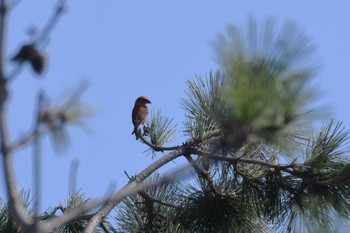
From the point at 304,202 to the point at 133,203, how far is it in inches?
29.6

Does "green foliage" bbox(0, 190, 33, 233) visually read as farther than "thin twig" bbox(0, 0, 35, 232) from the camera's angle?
Yes

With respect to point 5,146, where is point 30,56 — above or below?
above

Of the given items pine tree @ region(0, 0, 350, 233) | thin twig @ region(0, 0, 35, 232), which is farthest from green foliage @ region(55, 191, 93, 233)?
thin twig @ region(0, 0, 35, 232)

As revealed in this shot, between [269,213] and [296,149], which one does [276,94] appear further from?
[269,213]

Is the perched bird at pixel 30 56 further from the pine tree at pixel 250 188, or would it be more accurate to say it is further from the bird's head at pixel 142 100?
the bird's head at pixel 142 100

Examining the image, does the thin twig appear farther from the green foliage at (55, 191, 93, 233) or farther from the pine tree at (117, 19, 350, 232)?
the green foliage at (55, 191, 93, 233)

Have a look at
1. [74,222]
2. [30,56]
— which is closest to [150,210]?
[74,222]

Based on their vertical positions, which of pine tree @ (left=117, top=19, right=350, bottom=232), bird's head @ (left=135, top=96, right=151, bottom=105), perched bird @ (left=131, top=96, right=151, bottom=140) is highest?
bird's head @ (left=135, top=96, right=151, bottom=105)

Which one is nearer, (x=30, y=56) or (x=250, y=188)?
(x=30, y=56)

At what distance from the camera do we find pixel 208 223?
3484mm

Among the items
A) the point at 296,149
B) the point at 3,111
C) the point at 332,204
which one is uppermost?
the point at 3,111

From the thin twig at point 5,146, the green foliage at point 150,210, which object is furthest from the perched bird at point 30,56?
the green foliage at point 150,210

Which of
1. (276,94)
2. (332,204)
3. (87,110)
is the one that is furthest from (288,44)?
(332,204)

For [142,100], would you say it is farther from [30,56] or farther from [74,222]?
[30,56]
